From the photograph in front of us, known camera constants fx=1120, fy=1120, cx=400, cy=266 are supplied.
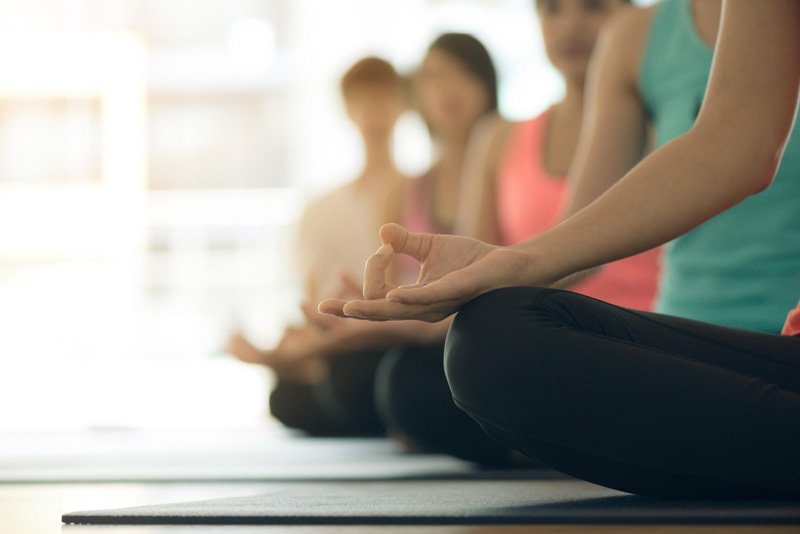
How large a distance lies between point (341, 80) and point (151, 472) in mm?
1514

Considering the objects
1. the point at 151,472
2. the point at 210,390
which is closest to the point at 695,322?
the point at 151,472

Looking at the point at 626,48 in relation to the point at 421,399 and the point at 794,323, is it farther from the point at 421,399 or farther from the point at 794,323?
the point at 421,399

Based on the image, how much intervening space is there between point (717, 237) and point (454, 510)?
1.69 ft

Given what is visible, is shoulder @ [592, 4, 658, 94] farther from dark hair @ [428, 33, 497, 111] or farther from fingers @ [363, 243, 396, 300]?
dark hair @ [428, 33, 497, 111]

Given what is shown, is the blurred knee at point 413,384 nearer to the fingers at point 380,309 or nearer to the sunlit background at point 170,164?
the fingers at point 380,309

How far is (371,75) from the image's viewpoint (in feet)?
9.73

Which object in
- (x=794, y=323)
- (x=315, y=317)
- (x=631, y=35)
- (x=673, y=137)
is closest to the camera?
(x=794, y=323)

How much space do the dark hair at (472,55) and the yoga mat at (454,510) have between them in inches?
59.3

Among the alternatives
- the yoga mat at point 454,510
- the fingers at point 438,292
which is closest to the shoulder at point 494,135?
the yoga mat at point 454,510

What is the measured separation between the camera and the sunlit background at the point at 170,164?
18.0ft

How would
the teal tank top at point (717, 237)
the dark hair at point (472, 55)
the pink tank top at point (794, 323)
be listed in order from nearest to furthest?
the pink tank top at point (794, 323)
the teal tank top at point (717, 237)
the dark hair at point (472, 55)

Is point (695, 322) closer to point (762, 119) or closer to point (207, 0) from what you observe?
point (762, 119)

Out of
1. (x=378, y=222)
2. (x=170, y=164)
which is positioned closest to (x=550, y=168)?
(x=378, y=222)

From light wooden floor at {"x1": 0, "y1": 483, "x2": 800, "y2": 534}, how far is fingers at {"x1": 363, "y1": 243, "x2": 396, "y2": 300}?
190 millimetres
